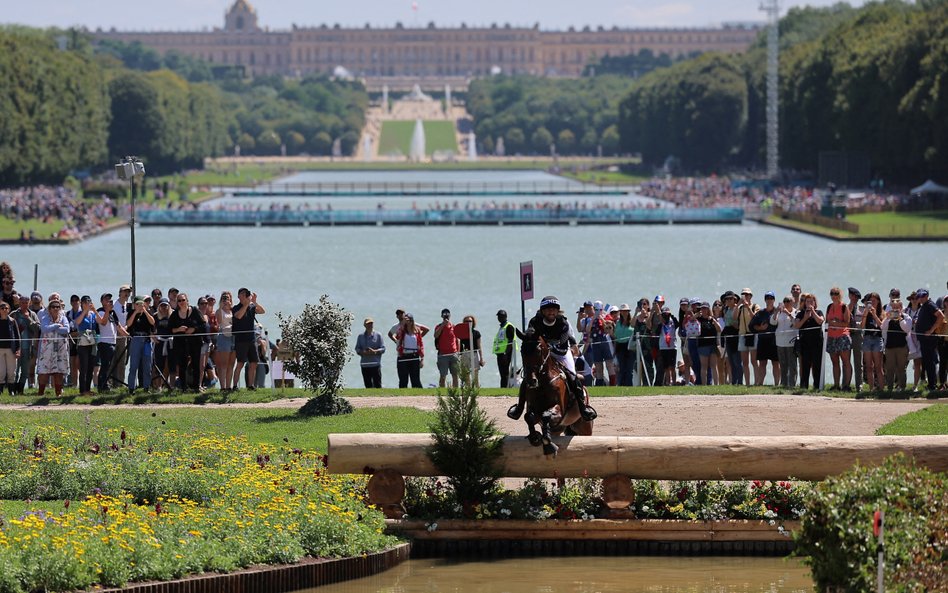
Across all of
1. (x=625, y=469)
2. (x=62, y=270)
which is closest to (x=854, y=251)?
(x=62, y=270)

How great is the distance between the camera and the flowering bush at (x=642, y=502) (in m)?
14.6

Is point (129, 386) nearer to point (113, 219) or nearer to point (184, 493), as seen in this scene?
point (184, 493)

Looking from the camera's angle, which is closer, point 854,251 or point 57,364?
point 57,364

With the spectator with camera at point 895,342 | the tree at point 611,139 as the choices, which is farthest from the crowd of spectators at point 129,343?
the tree at point 611,139

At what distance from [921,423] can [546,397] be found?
5.26 m

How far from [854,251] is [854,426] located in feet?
144

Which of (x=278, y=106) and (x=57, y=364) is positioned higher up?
(x=278, y=106)

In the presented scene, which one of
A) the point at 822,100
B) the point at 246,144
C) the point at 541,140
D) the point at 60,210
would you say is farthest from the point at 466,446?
the point at 541,140

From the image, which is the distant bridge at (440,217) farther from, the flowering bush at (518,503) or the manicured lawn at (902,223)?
the flowering bush at (518,503)

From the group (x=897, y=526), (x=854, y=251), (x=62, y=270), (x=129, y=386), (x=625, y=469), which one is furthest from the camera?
(x=854, y=251)

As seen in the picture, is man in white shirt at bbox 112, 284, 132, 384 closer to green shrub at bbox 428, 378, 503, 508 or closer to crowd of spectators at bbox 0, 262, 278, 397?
crowd of spectators at bbox 0, 262, 278, 397

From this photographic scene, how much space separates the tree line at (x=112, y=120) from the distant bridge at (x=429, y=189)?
7.43 metres

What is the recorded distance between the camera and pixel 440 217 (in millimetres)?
81062

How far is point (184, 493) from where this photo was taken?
48.5ft
